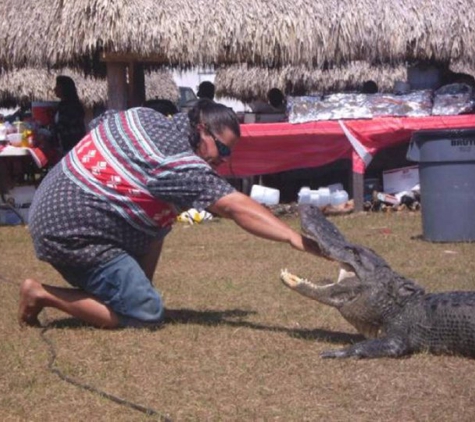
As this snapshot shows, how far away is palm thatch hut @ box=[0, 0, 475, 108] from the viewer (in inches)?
490

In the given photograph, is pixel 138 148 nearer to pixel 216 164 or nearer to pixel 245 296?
pixel 216 164

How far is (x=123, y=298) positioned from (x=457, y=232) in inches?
183

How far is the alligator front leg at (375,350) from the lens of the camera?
17.1 ft

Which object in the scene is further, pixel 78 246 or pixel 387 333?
pixel 78 246

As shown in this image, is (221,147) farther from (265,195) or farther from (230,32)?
(230,32)

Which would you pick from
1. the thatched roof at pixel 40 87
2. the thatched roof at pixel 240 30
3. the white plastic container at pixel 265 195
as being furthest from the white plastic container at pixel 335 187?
the thatched roof at pixel 40 87

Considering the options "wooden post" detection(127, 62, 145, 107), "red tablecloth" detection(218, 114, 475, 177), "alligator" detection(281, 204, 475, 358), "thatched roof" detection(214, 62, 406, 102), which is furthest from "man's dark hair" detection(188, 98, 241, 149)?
"thatched roof" detection(214, 62, 406, 102)

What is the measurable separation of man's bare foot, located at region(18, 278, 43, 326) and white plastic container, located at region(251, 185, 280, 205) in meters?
6.85

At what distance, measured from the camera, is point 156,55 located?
13.1 meters

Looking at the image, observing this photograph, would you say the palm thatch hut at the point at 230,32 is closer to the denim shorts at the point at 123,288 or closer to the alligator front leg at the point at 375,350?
the denim shorts at the point at 123,288

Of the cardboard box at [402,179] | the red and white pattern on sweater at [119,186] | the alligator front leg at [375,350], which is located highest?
the red and white pattern on sweater at [119,186]

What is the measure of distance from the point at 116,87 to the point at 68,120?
0.73 meters

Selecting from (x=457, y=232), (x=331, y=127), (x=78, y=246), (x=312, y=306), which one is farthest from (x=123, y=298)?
(x=331, y=127)

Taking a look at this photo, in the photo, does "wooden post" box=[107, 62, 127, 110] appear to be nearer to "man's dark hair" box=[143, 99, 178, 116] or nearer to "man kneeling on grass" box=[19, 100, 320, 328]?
"man's dark hair" box=[143, 99, 178, 116]
